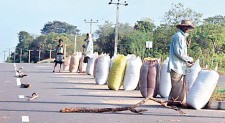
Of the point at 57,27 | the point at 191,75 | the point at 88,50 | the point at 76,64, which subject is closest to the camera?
the point at 191,75

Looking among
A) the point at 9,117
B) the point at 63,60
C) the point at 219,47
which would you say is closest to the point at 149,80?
the point at 9,117

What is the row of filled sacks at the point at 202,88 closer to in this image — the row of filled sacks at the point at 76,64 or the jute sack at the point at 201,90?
the jute sack at the point at 201,90

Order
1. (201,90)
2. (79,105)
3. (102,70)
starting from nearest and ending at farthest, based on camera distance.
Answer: (201,90)
(79,105)
(102,70)

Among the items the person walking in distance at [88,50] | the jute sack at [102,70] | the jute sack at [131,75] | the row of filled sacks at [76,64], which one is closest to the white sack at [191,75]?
the jute sack at [131,75]

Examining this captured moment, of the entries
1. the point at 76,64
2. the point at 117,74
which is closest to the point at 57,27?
the point at 76,64

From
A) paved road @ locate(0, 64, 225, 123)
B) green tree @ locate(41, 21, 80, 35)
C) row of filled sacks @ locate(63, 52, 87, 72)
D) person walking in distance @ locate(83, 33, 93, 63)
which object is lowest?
paved road @ locate(0, 64, 225, 123)

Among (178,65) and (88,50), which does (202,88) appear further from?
(88,50)

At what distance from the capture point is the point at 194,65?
15898mm

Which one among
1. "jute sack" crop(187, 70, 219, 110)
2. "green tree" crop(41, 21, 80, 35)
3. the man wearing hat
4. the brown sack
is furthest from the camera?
"green tree" crop(41, 21, 80, 35)

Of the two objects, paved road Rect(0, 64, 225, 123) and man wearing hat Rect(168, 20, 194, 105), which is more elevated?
man wearing hat Rect(168, 20, 194, 105)

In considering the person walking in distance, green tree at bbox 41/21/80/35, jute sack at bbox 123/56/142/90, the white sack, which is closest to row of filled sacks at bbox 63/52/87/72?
the person walking in distance

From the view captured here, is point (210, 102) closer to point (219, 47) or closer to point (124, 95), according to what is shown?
point (124, 95)

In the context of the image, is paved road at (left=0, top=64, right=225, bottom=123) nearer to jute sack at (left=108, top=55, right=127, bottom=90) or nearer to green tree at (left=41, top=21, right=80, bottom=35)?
jute sack at (left=108, top=55, right=127, bottom=90)

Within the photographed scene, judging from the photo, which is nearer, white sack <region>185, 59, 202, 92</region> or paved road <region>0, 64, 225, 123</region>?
paved road <region>0, 64, 225, 123</region>
